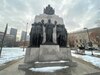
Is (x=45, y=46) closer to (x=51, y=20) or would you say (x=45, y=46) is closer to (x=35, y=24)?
(x=35, y=24)

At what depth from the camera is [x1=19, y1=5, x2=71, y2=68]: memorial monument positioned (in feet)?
27.6

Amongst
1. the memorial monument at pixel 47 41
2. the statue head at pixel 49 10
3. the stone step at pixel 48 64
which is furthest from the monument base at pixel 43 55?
the statue head at pixel 49 10

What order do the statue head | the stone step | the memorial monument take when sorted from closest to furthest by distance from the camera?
1. the stone step
2. the memorial monument
3. the statue head

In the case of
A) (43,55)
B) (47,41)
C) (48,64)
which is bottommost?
(48,64)

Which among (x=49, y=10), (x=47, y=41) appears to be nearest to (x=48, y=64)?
(x=47, y=41)

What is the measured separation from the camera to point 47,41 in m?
9.27

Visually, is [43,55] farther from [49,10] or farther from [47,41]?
[49,10]

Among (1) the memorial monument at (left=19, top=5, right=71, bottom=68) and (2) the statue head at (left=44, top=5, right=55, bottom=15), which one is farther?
(2) the statue head at (left=44, top=5, right=55, bottom=15)

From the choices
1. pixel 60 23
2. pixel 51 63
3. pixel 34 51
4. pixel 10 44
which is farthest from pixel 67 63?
pixel 10 44

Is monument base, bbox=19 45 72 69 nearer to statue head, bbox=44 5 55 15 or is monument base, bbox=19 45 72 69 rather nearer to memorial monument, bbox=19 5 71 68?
memorial monument, bbox=19 5 71 68

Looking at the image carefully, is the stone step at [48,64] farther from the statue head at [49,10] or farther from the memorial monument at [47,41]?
the statue head at [49,10]

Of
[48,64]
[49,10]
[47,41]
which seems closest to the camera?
[48,64]

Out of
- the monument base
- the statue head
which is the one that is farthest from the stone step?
the statue head

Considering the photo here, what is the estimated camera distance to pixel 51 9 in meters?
11.5
